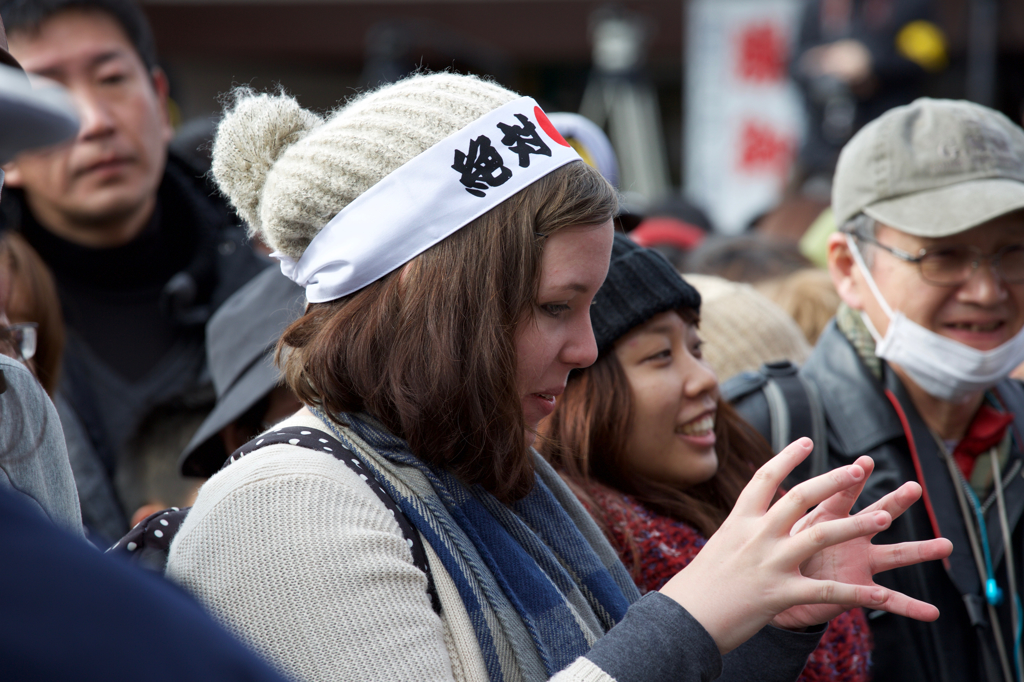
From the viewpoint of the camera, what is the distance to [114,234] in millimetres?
3043

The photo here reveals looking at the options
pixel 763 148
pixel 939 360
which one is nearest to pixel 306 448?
pixel 939 360

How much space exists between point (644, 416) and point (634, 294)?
26cm

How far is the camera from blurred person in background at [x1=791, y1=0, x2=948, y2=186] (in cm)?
571

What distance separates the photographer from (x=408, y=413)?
52.7 inches

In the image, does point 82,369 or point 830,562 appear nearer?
point 830,562

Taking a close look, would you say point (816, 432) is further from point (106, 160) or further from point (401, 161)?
point (106, 160)

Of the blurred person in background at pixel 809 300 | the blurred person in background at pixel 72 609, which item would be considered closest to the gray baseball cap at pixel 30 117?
the blurred person in background at pixel 72 609

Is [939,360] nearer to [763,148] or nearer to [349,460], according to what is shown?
[349,460]

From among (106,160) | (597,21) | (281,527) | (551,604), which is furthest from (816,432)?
→ (597,21)

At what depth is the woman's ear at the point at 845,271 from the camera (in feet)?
8.26

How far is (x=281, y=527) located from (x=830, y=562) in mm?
813

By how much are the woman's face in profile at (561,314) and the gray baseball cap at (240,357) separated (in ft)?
2.91

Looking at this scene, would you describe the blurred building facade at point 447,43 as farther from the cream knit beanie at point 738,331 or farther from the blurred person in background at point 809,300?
the cream knit beanie at point 738,331

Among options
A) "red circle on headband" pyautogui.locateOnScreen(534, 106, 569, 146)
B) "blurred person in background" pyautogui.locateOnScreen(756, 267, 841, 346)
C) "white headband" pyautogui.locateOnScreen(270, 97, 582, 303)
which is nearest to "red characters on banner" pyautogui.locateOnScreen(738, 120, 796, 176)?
"blurred person in background" pyautogui.locateOnScreen(756, 267, 841, 346)
